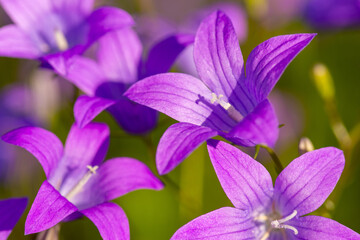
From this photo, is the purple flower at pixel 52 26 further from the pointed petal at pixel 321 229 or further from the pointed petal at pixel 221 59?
the pointed petal at pixel 321 229

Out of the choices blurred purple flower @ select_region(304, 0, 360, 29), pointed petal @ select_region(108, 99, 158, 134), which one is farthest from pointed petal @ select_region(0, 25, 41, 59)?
blurred purple flower @ select_region(304, 0, 360, 29)

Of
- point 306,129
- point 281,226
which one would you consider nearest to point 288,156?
point 306,129

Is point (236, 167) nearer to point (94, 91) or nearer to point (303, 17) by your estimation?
point (94, 91)

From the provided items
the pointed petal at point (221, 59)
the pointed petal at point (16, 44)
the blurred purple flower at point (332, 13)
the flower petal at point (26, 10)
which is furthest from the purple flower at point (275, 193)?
the blurred purple flower at point (332, 13)

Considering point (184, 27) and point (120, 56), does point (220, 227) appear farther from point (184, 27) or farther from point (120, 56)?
point (184, 27)

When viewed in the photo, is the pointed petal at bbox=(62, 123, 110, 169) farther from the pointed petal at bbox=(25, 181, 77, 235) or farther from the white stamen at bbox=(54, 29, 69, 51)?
the white stamen at bbox=(54, 29, 69, 51)

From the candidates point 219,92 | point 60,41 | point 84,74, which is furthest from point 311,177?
point 60,41

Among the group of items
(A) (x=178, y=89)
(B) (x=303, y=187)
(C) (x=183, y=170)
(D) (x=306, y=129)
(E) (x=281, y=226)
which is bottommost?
(C) (x=183, y=170)
